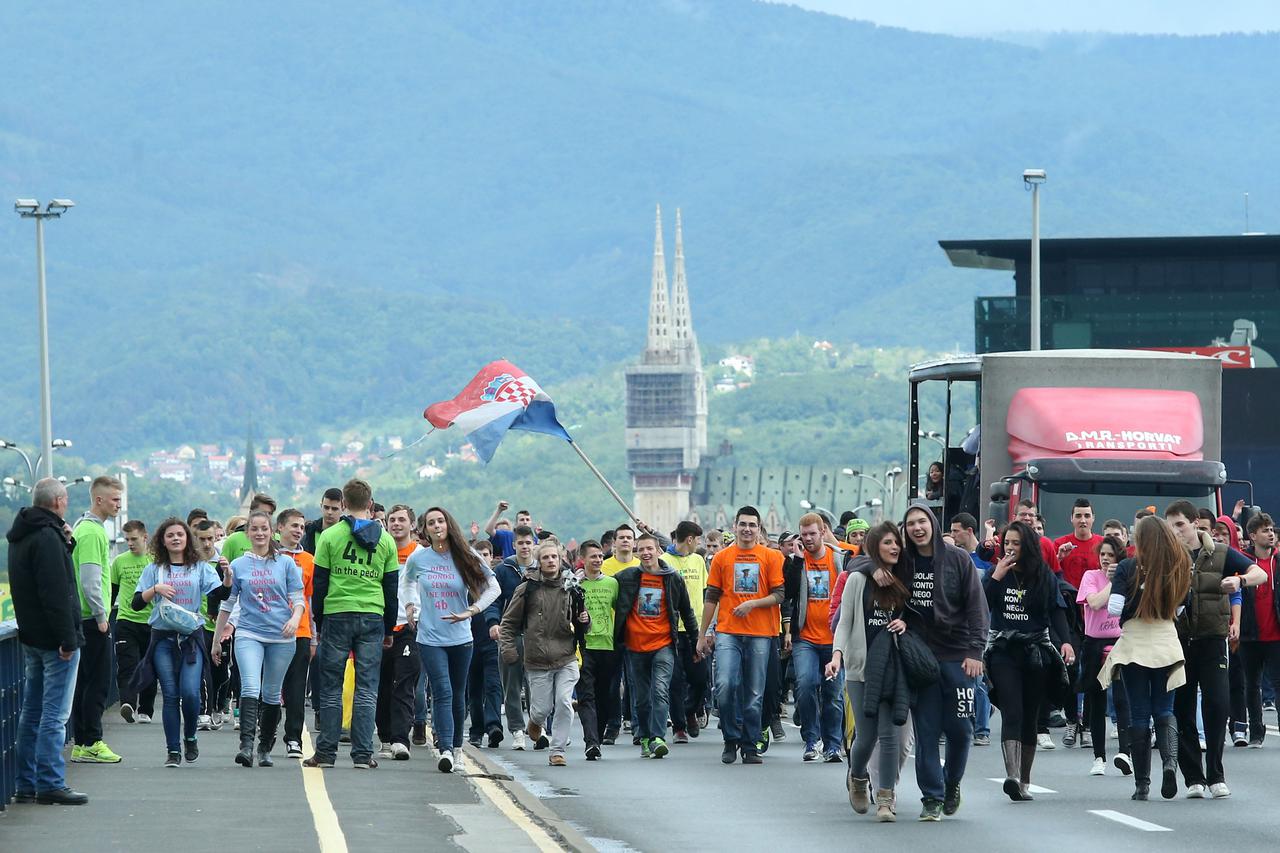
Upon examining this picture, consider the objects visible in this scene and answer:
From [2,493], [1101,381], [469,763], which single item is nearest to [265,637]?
[469,763]

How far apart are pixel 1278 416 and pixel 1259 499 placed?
2014mm

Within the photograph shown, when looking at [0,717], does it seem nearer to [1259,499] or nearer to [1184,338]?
[1259,499]

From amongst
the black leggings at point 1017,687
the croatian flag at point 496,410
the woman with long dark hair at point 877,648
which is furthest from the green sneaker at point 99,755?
the croatian flag at point 496,410

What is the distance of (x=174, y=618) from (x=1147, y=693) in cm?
611

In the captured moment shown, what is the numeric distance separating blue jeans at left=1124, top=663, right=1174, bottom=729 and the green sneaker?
6.52 metres

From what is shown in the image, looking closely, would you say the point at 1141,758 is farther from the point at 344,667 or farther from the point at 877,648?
the point at 344,667

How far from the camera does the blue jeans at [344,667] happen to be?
15.2 meters

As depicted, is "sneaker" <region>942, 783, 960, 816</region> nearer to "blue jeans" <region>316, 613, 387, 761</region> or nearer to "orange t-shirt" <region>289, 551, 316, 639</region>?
"blue jeans" <region>316, 613, 387, 761</region>

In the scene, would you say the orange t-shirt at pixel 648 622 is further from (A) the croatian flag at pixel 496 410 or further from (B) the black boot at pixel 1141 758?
(A) the croatian flag at pixel 496 410

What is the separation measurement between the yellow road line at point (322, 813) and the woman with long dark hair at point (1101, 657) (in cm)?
476

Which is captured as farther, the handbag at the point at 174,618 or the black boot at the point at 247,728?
the handbag at the point at 174,618

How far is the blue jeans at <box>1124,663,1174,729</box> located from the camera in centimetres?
1378

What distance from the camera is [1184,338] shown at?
75438 mm

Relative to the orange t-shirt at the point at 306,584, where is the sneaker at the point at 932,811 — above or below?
below
